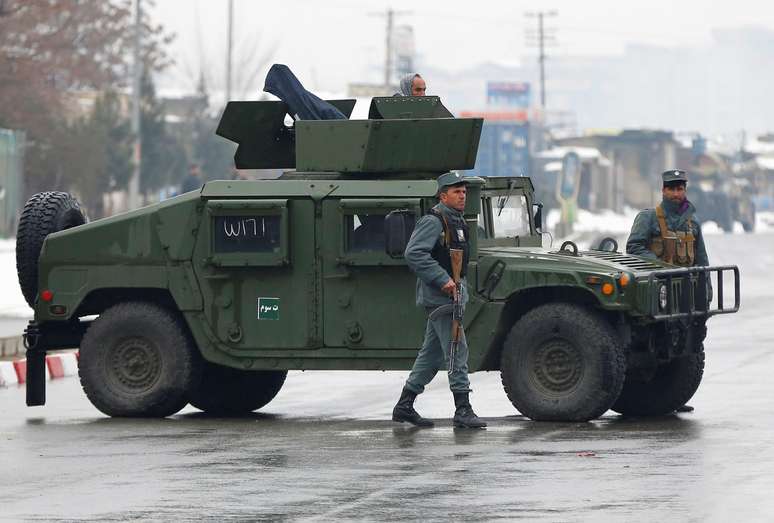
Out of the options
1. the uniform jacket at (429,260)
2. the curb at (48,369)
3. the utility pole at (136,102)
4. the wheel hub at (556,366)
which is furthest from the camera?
the utility pole at (136,102)

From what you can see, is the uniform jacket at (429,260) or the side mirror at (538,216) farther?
the side mirror at (538,216)

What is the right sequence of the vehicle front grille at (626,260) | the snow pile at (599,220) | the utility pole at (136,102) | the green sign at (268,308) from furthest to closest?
the snow pile at (599,220)
the utility pole at (136,102)
the green sign at (268,308)
the vehicle front grille at (626,260)

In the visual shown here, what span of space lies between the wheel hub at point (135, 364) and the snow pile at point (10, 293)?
41.8ft

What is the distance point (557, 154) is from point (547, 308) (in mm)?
91835

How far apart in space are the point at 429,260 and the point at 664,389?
2.52 meters

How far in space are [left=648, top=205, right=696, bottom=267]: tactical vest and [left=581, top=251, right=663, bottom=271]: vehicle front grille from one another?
492 mm

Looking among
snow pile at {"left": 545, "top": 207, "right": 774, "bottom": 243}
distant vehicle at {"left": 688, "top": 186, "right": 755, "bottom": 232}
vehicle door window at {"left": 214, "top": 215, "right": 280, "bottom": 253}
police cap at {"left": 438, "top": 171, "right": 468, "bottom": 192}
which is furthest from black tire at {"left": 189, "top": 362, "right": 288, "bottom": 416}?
distant vehicle at {"left": 688, "top": 186, "right": 755, "bottom": 232}

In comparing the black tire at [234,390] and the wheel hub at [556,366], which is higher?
the wheel hub at [556,366]

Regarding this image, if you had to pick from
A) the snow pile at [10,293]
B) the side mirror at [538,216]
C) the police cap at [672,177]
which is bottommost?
the snow pile at [10,293]

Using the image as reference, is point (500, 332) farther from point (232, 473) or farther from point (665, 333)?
point (232, 473)

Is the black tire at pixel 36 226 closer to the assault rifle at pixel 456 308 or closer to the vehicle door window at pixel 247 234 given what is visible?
the vehicle door window at pixel 247 234

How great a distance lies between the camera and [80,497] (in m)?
10.4

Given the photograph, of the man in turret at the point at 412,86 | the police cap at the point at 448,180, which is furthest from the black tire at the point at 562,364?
the man in turret at the point at 412,86

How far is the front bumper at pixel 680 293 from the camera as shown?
555 inches
